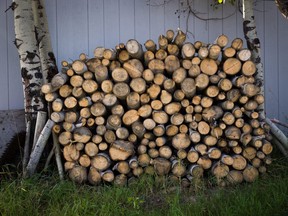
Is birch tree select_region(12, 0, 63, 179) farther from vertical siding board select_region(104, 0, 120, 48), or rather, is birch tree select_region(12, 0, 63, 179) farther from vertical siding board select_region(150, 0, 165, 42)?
vertical siding board select_region(150, 0, 165, 42)

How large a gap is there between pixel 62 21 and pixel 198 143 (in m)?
2.67

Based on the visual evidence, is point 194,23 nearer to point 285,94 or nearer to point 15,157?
point 285,94

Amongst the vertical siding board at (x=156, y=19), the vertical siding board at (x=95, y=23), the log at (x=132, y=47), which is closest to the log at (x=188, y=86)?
the log at (x=132, y=47)

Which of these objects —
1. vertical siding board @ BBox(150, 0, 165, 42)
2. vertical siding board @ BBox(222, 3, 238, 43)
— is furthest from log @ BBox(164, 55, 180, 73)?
vertical siding board @ BBox(222, 3, 238, 43)

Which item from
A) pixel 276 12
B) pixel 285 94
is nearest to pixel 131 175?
pixel 285 94

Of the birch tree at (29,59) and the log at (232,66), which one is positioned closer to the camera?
the log at (232,66)

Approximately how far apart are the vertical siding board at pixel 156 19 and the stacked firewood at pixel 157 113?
1.32m

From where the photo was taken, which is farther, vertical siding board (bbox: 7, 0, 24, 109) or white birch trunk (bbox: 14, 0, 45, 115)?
vertical siding board (bbox: 7, 0, 24, 109)

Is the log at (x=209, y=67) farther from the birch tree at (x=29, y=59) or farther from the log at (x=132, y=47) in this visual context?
the birch tree at (x=29, y=59)

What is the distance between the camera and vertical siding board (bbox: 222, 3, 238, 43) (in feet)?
19.1

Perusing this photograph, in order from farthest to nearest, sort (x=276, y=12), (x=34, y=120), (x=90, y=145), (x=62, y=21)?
(x=276, y=12), (x=62, y=21), (x=34, y=120), (x=90, y=145)

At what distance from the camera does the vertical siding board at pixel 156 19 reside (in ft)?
18.6

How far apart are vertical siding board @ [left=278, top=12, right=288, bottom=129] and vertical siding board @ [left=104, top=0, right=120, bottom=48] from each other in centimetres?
243

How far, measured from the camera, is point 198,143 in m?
4.33
